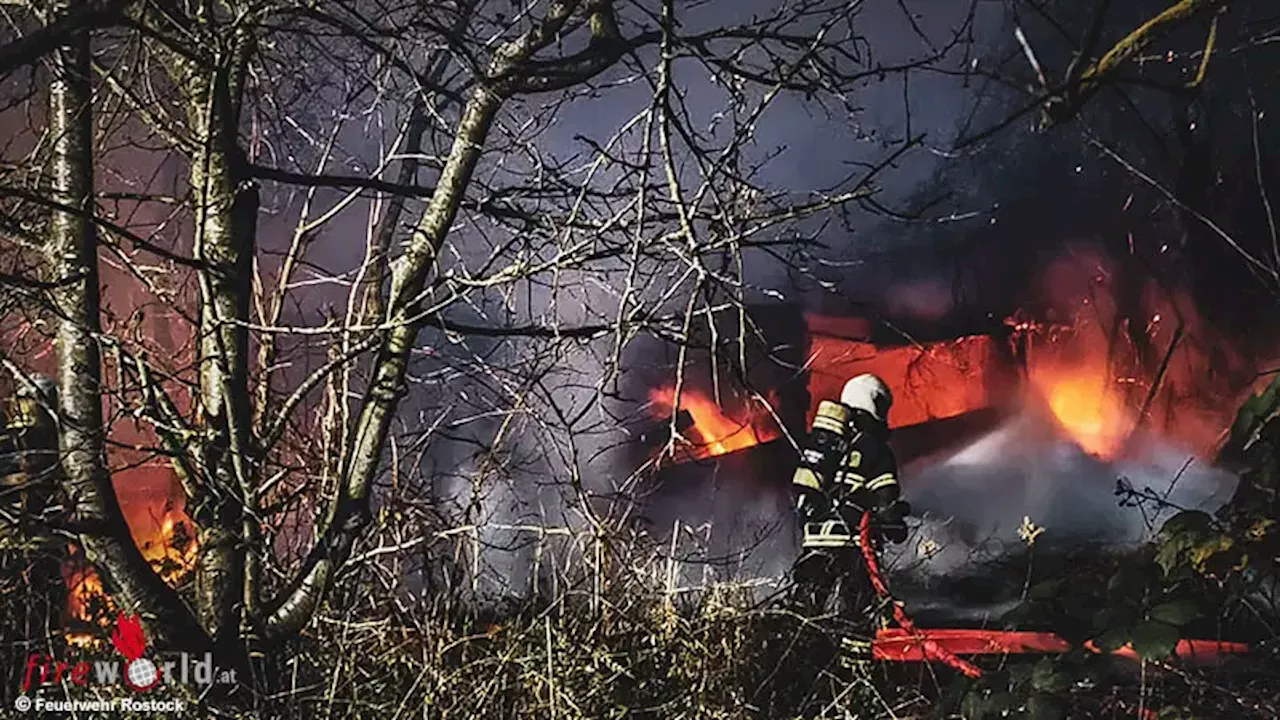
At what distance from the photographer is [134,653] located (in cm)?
385

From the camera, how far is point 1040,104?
248 cm

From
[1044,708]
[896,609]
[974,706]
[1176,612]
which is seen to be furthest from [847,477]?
[1176,612]

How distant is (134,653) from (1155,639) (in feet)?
9.56

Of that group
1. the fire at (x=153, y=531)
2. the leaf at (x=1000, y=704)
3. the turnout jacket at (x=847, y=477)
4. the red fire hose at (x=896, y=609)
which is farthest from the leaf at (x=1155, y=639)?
the fire at (x=153, y=531)

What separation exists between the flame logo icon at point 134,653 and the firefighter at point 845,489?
227 cm

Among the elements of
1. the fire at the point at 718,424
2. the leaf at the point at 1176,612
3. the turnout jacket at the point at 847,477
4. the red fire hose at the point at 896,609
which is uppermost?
the fire at the point at 718,424

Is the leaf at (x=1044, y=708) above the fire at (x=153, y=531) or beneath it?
beneath

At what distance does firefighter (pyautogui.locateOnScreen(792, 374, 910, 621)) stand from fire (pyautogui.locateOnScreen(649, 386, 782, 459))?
0.19 meters

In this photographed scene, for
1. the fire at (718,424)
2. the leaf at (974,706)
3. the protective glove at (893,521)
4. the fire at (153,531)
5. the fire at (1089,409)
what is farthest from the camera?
the fire at (718,424)

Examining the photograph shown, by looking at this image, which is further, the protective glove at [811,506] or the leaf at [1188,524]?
the protective glove at [811,506]

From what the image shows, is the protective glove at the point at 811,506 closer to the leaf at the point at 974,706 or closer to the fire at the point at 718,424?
the fire at the point at 718,424

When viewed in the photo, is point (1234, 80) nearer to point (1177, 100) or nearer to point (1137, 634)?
point (1177, 100)

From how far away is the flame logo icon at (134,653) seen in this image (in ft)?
12.3

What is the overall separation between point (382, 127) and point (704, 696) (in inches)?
101
